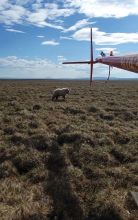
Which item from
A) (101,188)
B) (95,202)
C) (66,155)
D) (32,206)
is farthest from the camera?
(66,155)

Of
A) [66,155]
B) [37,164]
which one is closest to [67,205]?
[37,164]

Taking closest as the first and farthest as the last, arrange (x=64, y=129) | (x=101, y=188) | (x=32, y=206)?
(x=32, y=206), (x=101, y=188), (x=64, y=129)

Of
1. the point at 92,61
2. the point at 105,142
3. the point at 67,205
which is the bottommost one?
the point at 67,205

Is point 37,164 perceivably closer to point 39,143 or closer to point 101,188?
point 39,143

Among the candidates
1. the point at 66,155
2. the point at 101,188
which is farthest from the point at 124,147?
the point at 101,188

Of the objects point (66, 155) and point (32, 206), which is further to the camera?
point (66, 155)

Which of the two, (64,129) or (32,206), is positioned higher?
(64,129)

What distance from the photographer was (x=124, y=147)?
851 centimetres

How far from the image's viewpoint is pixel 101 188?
5.70m

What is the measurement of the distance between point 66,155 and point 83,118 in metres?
5.98

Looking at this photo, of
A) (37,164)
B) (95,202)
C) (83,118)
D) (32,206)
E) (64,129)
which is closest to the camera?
(32,206)

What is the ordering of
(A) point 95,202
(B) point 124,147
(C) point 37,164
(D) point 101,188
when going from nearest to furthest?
(A) point 95,202 < (D) point 101,188 < (C) point 37,164 < (B) point 124,147

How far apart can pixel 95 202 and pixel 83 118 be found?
28.0ft

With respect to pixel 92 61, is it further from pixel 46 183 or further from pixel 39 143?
pixel 46 183
